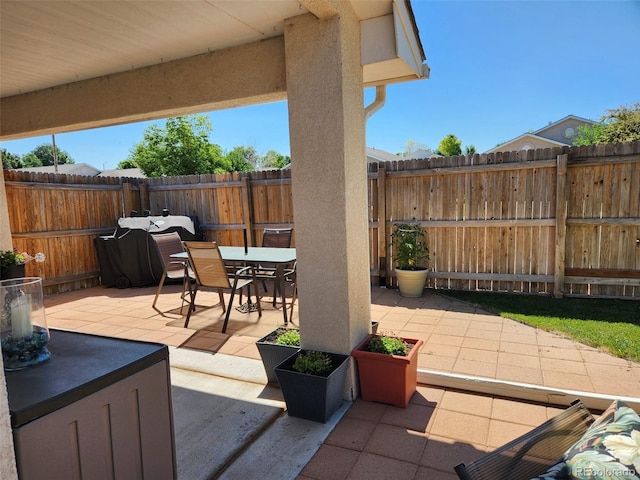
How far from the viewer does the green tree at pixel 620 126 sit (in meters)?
12.2

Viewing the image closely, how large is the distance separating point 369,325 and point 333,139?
1.31 meters

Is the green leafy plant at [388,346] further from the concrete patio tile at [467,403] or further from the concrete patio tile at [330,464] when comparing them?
the concrete patio tile at [330,464]

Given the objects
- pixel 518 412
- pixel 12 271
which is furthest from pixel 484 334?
pixel 12 271

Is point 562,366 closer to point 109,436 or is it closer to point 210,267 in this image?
point 109,436

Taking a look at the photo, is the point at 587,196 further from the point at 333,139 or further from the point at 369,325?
the point at 333,139

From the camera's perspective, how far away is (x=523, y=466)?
4.29ft

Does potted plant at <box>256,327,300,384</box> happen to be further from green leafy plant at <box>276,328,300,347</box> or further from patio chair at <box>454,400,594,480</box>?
patio chair at <box>454,400,594,480</box>

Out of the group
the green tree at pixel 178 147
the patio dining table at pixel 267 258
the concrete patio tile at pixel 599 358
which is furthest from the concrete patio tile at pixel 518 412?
the green tree at pixel 178 147

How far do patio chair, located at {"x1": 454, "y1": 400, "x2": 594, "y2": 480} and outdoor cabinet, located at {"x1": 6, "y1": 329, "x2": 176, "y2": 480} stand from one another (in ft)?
3.13

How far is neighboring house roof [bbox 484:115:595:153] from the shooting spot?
57.9 feet

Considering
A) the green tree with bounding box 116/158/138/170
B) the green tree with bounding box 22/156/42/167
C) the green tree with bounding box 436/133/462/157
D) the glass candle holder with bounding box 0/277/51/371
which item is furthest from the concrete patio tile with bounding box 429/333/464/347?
the green tree with bounding box 22/156/42/167

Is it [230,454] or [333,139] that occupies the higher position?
[333,139]

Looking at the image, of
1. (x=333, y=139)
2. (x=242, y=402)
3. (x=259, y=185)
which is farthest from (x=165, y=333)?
(x=259, y=185)

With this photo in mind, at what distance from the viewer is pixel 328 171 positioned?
2404 millimetres
